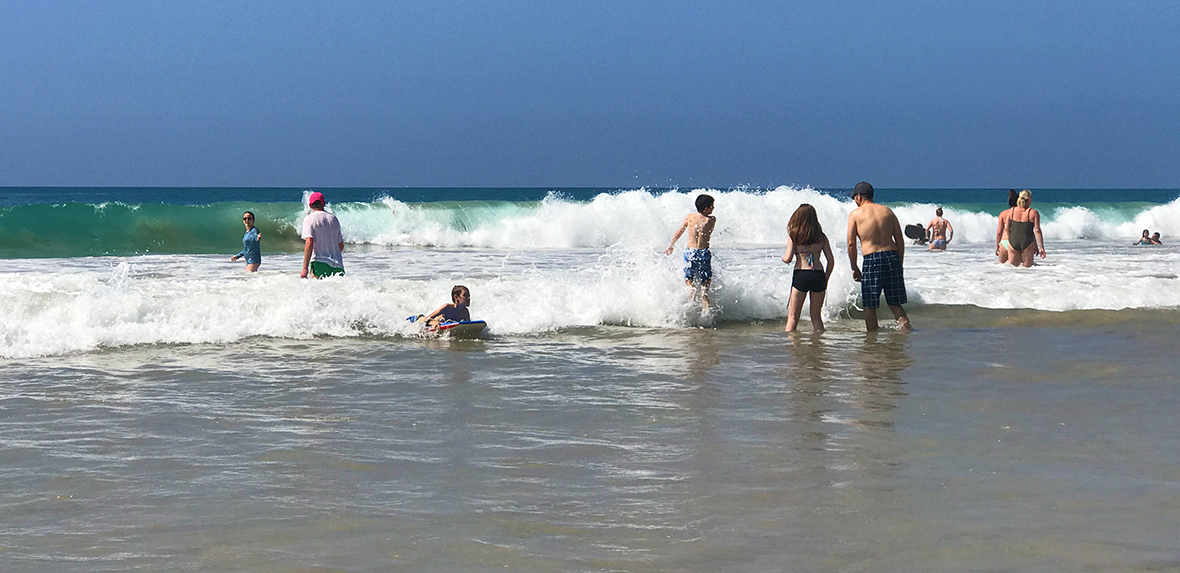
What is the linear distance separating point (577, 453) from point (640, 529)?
52.6 inches

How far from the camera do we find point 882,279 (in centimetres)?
1069

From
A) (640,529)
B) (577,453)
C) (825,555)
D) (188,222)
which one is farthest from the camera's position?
(188,222)

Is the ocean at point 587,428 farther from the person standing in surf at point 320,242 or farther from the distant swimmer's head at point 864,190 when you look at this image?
the distant swimmer's head at point 864,190

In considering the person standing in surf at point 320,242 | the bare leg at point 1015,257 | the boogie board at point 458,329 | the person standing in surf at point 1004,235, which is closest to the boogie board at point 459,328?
the boogie board at point 458,329

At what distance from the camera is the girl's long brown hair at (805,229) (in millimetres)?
10633

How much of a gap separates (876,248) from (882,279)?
317 millimetres

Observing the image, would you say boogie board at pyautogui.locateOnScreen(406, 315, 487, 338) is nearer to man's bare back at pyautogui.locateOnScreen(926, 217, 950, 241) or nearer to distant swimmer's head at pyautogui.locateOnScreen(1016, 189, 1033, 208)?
distant swimmer's head at pyautogui.locateOnScreen(1016, 189, 1033, 208)

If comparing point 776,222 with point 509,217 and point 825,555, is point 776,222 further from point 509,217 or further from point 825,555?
point 825,555

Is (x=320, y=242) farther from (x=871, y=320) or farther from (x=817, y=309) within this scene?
(x=871, y=320)

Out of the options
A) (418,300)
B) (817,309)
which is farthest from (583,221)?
(817,309)

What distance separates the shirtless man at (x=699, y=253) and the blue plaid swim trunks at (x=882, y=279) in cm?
170

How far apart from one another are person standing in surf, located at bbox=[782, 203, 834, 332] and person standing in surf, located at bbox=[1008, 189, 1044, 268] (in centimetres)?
681

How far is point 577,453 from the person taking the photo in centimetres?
543

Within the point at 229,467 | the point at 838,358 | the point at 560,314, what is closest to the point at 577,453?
the point at 229,467
